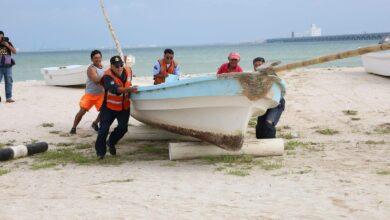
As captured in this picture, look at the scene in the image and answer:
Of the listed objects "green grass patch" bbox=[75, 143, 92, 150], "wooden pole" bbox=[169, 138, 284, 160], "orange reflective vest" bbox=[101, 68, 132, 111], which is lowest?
"green grass patch" bbox=[75, 143, 92, 150]

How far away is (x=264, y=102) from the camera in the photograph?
19.4 ft

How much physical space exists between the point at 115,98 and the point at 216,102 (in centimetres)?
139

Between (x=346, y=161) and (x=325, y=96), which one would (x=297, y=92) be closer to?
(x=325, y=96)

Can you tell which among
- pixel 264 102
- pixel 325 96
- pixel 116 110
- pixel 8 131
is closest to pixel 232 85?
pixel 264 102

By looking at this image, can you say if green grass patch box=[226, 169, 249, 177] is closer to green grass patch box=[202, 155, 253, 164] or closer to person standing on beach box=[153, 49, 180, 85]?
green grass patch box=[202, 155, 253, 164]

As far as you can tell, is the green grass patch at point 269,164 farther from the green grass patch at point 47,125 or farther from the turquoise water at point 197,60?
the turquoise water at point 197,60

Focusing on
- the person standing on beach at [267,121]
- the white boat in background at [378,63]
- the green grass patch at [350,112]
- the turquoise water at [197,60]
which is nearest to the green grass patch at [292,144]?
the person standing on beach at [267,121]

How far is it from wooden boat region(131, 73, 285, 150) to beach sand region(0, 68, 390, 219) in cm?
43

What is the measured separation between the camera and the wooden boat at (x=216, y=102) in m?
5.71

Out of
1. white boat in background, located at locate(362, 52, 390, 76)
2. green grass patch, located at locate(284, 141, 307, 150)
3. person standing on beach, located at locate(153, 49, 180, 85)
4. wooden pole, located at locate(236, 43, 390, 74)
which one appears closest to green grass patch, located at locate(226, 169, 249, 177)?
wooden pole, located at locate(236, 43, 390, 74)

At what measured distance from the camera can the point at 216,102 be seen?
5.94m

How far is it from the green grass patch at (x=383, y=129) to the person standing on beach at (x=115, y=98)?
4.20m

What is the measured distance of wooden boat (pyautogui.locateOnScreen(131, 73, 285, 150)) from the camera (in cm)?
571

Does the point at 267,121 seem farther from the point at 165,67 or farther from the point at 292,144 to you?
the point at 165,67
